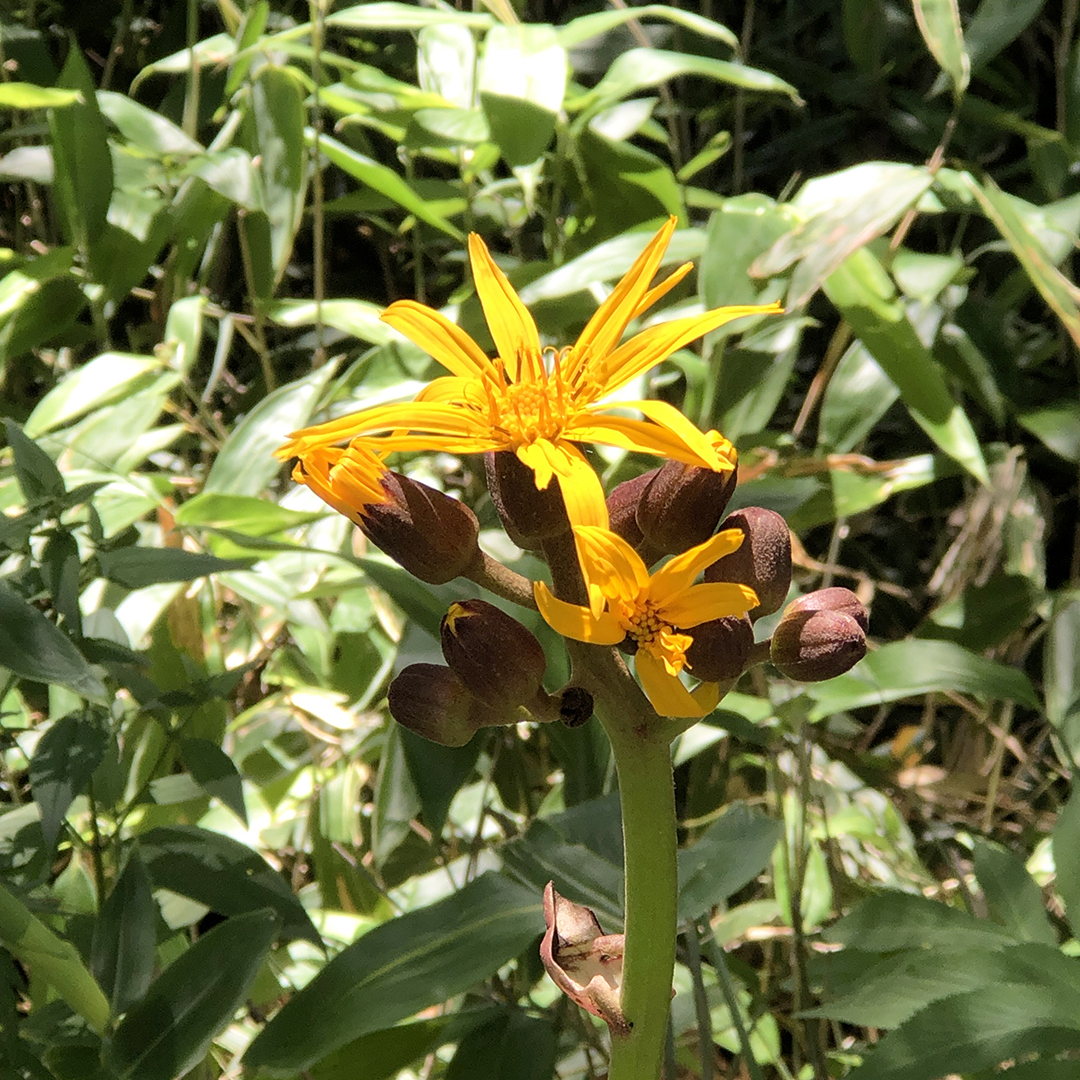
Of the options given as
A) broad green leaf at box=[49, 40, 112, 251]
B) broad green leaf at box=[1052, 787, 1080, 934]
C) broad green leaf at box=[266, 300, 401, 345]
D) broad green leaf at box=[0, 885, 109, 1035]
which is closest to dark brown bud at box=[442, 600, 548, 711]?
broad green leaf at box=[0, 885, 109, 1035]

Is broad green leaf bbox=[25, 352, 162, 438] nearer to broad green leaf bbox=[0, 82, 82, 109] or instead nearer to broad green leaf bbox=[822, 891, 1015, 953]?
broad green leaf bbox=[0, 82, 82, 109]

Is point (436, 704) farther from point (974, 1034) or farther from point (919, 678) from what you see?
point (919, 678)

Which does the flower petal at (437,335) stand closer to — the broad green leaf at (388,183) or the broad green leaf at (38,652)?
the broad green leaf at (38,652)

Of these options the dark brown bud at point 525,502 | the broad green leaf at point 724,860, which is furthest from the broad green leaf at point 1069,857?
the dark brown bud at point 525,502

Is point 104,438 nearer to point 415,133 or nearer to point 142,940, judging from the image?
point 415,133

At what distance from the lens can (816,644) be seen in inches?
15.9

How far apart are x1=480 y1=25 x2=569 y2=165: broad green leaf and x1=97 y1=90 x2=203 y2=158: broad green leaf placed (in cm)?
29

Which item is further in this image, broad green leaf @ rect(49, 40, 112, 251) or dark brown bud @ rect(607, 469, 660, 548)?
broad green leaf @ rect(49, 40, 112, 251)

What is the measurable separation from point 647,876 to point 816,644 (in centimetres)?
10

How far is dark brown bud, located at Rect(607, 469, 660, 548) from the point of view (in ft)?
1.37

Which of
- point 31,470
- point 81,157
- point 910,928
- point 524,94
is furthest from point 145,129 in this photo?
point 910,928

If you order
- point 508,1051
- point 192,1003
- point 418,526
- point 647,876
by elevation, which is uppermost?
point 418,526

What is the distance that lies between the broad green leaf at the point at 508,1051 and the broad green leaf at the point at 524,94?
55 cm

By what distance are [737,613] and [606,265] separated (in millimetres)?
516
